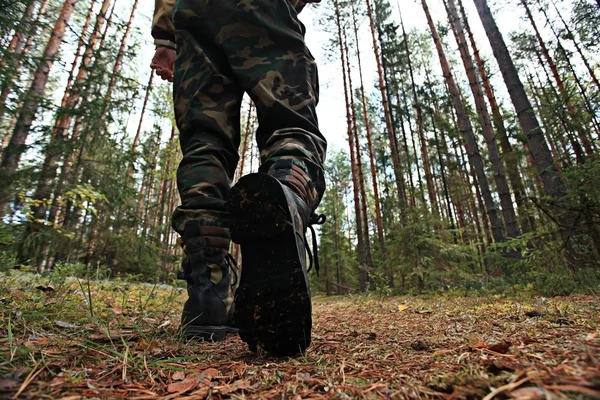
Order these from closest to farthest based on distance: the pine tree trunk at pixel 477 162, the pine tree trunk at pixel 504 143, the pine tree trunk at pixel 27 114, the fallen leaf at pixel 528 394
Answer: the fallen leaf at pixel 528 394 → the pine tree trunk at pixel 27 114 → the pine tree trunk at pixel 477 162 → the pine tree trunk at pixel 504 143

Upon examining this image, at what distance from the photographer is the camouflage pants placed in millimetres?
1243

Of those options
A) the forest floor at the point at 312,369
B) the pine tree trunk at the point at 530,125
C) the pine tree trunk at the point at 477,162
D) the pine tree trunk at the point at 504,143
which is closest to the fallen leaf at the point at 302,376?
Result: the forest floor at the point at 312,369

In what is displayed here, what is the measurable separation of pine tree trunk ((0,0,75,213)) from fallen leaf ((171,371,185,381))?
4917 mm

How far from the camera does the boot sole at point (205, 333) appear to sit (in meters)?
1.09

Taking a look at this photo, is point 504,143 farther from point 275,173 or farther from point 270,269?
point 270,269

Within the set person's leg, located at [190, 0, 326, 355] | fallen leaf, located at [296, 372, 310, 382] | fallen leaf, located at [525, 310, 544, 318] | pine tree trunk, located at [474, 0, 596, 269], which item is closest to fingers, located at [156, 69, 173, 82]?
person's leg, located at [190, 0, 326, 355]

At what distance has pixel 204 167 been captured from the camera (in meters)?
1.32

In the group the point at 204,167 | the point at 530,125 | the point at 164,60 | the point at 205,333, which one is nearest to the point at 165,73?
the point at 164,60

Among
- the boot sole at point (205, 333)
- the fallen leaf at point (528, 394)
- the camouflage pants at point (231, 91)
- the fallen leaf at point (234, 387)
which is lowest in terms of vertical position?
the fallen leaf at point (234, 387)

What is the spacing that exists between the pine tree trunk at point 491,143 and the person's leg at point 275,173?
19.0 ft

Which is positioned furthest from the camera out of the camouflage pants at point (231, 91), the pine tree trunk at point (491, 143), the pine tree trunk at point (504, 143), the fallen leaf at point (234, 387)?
the pine tree trunk at point (504, 143)

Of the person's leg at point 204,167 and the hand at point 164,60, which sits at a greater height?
the hand at point 164,60

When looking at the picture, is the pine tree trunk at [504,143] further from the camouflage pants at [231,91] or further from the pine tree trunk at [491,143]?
the camouflage pants at [231,91]

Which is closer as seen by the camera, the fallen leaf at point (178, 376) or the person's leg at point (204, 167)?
the fallen leaf at point (178, 376)
